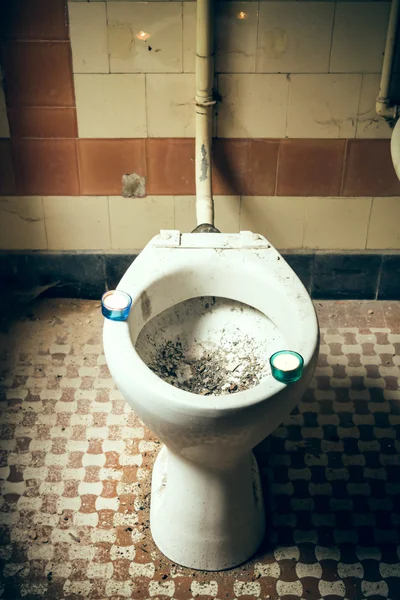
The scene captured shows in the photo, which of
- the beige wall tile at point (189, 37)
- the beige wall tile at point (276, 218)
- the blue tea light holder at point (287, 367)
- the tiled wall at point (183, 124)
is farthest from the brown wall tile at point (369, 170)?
the blue tea light holder at point (287, 367)

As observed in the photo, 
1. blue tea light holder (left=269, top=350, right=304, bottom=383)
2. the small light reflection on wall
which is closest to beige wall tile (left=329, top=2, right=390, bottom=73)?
the small light reflection on wall

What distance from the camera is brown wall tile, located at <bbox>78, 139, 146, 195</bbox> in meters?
1.80

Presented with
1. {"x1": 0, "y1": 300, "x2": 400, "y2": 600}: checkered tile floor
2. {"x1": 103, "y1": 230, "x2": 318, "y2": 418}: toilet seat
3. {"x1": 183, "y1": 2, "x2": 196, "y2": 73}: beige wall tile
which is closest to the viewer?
{"x1": 103, "y1": 230, "x2": 318, "y2": 418}: toilet seat

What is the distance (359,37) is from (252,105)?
34 cm

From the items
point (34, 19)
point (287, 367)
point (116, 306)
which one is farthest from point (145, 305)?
point (34, 19)

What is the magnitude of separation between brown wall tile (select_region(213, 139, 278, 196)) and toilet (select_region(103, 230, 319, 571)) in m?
0.51

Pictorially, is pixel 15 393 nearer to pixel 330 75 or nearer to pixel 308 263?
pixel 308 263

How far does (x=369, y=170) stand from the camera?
1847mm

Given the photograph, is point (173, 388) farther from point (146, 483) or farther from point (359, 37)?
point (359, 37)

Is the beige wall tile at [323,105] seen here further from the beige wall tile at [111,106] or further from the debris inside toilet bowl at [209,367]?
the debris inside toilet bowl at [209,367]

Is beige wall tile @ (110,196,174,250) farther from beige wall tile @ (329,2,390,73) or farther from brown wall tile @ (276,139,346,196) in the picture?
beige wall tile @ (329,2,390,73)

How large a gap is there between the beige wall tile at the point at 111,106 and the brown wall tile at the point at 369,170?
63cm

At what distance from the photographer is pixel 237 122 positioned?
1.77 meters

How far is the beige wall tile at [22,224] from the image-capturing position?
1.89 m
